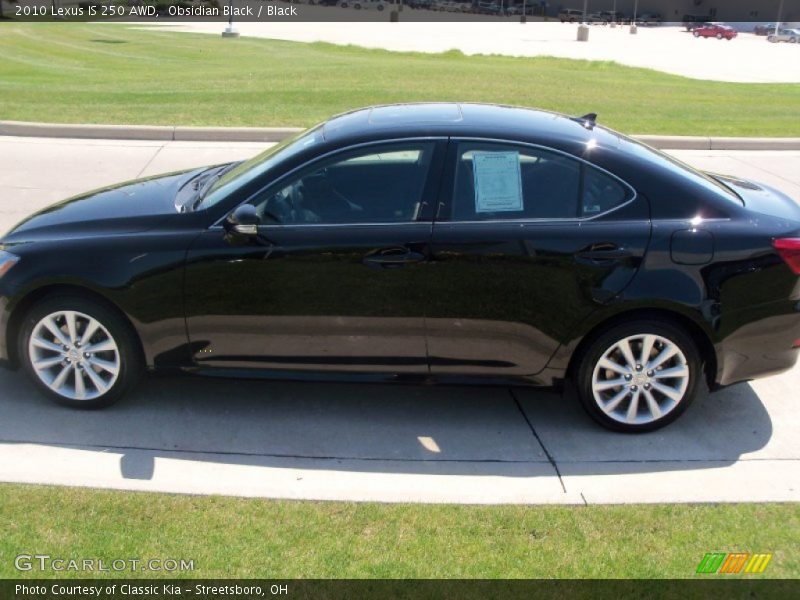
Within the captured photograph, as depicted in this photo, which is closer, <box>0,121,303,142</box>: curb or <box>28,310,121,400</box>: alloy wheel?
<box>28,310,121,400</box>: alloy wheel

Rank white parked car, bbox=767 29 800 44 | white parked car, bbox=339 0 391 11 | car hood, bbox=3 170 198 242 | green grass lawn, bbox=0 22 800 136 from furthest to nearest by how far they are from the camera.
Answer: white parked car, bbox=339 0 391 11, white parked car, bbox=767 29 800 44, green grass lawn, bbox=0 22 800 136, car hood, bbox=3 170 198 242

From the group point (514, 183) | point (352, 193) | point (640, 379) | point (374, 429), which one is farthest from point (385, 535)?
point (514, 183)

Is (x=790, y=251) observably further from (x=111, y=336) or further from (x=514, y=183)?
(x=111, y=336)

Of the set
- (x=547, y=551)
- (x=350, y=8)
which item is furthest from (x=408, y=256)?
(x=350, y=8)

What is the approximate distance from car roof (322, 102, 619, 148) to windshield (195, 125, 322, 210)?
0.41 feet

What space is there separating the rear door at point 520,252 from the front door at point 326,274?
0.42ft

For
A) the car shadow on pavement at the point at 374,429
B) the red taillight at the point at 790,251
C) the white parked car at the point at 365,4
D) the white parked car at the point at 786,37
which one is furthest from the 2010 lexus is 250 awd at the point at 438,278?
the white parked car at the point at 365,4

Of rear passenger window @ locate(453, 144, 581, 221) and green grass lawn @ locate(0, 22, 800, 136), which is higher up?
rear passenger window @ locate(453, 144, 581, 221)

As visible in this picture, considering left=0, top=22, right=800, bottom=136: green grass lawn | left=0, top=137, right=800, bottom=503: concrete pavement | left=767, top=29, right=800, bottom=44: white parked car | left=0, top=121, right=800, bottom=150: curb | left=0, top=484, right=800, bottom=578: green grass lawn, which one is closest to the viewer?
left=0, top=484, right=800, bottom=578: green grass lawn

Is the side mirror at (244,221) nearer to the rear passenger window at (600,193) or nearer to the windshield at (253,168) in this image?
the windshield at (253,168)

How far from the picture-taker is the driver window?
14.5 feet

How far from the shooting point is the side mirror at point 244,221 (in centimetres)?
432

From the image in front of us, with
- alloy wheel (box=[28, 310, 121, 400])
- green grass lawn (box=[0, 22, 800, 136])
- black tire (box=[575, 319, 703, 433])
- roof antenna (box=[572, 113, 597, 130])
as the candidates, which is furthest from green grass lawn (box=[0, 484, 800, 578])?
green grass lawn (box=[0, 22, 800, 136])

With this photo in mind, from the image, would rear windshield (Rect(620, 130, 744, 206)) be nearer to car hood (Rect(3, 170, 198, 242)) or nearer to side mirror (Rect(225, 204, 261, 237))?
side mirror (Rect(225, 204, 261, 237))
